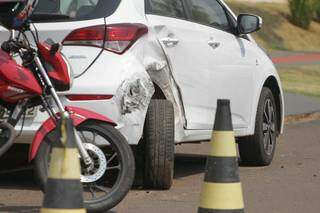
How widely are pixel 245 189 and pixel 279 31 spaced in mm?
→ 26325

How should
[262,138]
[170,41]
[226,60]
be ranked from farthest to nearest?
[262,138] < [226,60] < [170,41]

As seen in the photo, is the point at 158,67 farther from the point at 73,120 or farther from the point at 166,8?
the point at 73,120

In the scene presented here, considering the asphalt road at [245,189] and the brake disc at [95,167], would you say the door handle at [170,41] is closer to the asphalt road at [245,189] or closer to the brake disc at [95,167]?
the asphalt road at [245,189]

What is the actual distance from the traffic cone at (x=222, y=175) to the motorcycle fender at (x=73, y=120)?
120 centimetres

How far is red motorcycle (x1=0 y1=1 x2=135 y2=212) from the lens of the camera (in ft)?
21.9

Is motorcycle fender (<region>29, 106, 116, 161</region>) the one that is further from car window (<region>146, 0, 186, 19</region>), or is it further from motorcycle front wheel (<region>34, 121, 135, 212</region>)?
car window (<region>146, 0, 186, 19</region>)

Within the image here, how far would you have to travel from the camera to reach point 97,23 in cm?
748

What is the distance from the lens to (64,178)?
13.4ft

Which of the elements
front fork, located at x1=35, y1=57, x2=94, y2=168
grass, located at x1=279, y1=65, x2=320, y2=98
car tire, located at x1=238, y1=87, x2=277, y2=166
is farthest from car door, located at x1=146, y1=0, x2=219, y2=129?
grass, located at x1=279, y1=65, x2=320, y2=98

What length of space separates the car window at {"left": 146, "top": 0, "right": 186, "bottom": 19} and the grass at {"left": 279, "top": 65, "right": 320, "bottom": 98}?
10.2 m

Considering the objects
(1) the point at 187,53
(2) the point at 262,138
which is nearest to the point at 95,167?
(1) the point at 187,53

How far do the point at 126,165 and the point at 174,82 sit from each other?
4.89 ft

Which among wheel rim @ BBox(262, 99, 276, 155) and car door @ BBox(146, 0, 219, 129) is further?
wheel rim @ BBox(262, 99, 276, 155)

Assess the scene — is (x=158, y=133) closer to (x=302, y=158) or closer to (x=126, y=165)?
(x=126, y=165)
